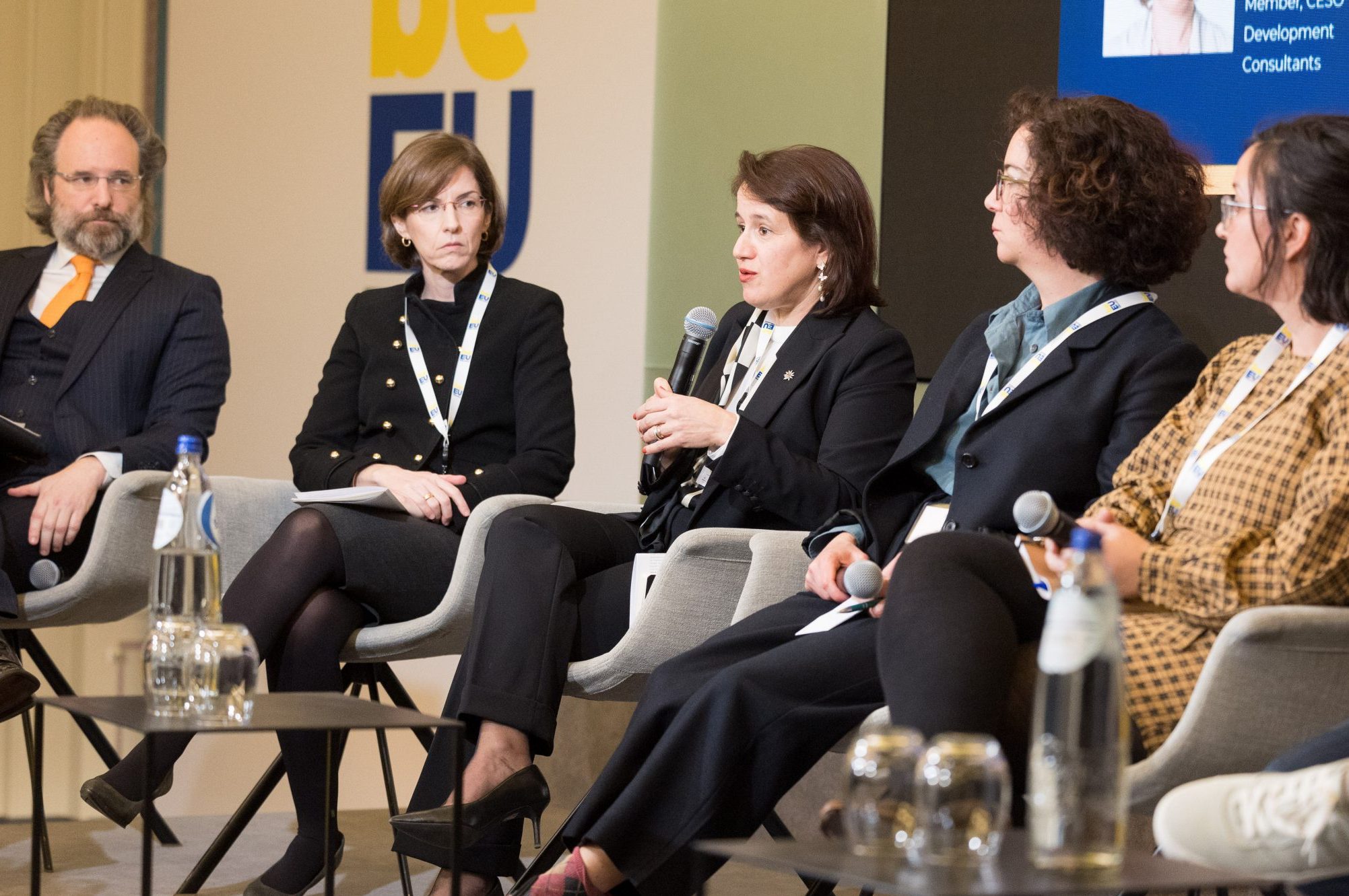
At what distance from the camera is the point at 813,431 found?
3.21 m

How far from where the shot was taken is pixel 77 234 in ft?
13.6

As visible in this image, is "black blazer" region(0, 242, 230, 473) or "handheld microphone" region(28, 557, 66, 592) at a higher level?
"black blazer" region(0, 242, 230, 473)

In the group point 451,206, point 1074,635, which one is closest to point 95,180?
point 451,206

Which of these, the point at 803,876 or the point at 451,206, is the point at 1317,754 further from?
the point at 451,206

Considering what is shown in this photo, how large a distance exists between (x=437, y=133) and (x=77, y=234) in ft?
3.21

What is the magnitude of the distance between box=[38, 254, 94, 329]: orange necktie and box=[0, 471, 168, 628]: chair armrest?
63 cm

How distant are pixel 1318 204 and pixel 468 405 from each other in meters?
1.94

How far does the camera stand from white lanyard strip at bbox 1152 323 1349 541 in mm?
2346

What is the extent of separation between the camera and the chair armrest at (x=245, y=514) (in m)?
3.62

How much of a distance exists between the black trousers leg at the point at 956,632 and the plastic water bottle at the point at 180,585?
907 millimetres

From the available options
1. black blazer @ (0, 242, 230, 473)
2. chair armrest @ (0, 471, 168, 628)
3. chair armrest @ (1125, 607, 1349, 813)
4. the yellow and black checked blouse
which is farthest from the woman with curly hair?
black blazer @ (0, 242, 230, 473)

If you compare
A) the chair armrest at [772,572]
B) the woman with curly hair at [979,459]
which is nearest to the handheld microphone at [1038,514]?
the woman with curly hair at [979,459]

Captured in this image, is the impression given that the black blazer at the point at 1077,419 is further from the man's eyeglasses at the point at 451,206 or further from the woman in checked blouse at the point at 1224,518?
the man's eyeglasses at the point at 451,206

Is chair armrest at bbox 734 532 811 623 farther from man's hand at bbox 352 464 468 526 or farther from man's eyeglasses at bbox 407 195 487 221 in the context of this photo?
man's eyeglasses at bbox 407 195 487 221
